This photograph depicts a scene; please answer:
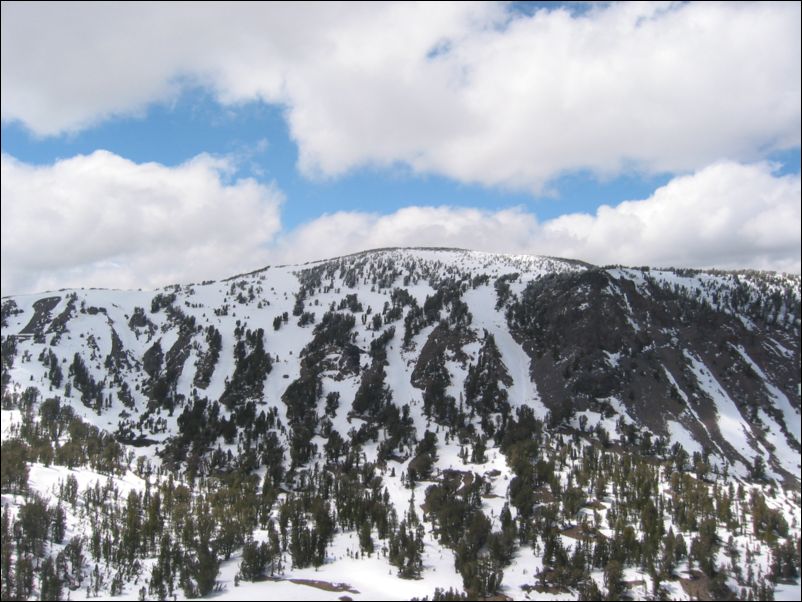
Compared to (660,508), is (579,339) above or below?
above

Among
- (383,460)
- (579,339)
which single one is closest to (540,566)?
(383,460)

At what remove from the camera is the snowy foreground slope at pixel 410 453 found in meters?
66.2

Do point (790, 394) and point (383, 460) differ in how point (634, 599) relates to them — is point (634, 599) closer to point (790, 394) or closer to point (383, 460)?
point (383, 460)

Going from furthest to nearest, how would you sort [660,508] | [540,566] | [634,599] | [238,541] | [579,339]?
[579,339], [660,508], [238,541], [540,566], [634,599]

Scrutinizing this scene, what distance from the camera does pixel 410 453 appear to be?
134750 mm

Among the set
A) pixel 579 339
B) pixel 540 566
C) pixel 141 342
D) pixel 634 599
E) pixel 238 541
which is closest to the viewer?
pixel 634 599

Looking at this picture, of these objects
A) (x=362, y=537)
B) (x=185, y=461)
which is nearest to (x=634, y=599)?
(x=362, y=537)

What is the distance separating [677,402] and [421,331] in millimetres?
87963

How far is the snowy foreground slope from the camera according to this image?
66.2 metres

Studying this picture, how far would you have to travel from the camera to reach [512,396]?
519 feet

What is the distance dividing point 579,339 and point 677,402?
37.4 m

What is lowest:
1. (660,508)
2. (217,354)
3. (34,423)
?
(660,508)

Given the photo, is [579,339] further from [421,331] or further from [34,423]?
[34,423]

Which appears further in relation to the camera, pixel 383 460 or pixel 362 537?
pixel 383 460
